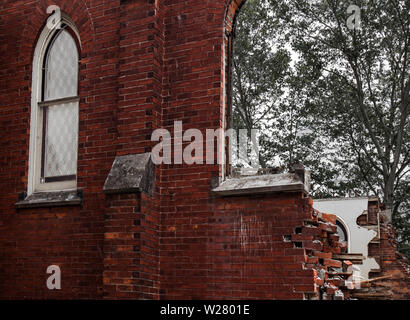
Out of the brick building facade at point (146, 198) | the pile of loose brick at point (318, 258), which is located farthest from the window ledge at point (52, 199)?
the pile of loose brick at point (318, 258)

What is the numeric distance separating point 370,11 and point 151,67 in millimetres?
18861

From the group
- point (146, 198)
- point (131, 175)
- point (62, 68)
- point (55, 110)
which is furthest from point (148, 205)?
point (62, 68)

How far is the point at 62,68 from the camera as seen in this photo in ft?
26.3

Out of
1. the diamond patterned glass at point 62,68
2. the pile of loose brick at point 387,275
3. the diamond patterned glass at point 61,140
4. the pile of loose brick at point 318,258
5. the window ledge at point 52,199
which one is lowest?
the pile of loose brick at point 387,275

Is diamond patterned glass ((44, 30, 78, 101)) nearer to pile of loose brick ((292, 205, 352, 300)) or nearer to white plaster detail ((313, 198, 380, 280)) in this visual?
pile of loose brick ((292, 205, 352, 300))

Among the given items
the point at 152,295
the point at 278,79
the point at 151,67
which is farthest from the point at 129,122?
the point at 278,79

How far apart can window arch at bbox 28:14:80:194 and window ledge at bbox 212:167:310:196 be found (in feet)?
8.06

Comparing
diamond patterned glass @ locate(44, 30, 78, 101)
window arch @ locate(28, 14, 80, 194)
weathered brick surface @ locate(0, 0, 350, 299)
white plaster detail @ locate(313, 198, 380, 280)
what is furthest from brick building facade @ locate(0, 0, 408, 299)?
white plaster detail @ locate(313, 198, 380, 280)

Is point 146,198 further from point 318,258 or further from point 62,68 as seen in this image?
point 62,68

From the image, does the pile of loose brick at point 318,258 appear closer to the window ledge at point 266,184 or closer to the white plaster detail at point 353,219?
the window ledge at point 266,184

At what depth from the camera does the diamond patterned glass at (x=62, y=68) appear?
25.9ft

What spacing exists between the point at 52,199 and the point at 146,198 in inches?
67.3

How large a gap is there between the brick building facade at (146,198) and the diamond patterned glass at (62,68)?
0.93 feet
